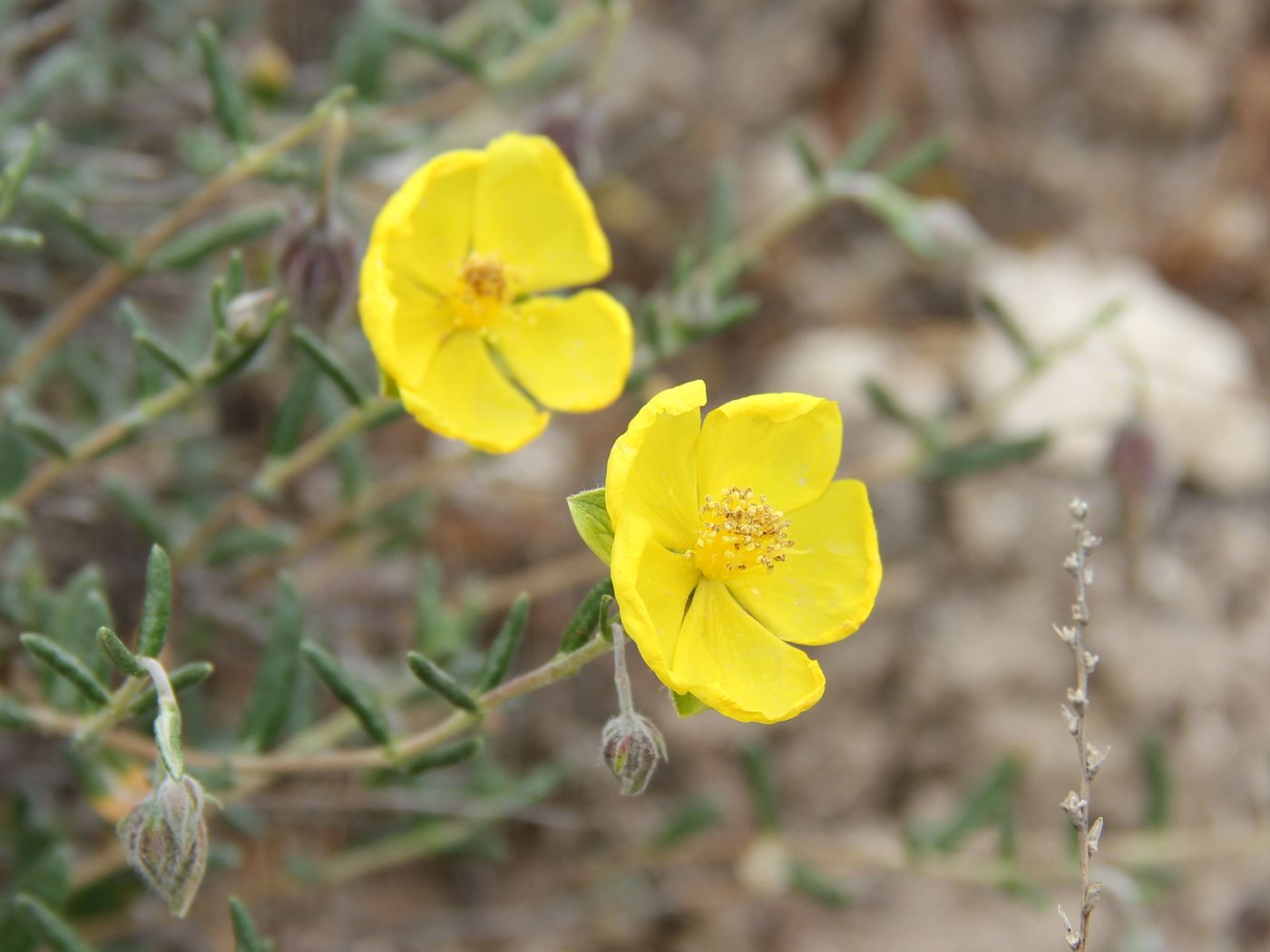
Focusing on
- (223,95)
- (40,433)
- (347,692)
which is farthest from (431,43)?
(347,692)

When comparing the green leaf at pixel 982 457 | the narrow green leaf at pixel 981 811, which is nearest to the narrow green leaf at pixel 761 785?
the narrow green leaf at pixel 981 811

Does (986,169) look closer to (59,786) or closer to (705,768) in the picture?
(705,768)

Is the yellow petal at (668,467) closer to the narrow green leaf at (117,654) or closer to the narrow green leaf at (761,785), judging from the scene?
the narrow green leaf at (117,654)

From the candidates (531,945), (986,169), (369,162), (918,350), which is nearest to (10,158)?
(369,162)

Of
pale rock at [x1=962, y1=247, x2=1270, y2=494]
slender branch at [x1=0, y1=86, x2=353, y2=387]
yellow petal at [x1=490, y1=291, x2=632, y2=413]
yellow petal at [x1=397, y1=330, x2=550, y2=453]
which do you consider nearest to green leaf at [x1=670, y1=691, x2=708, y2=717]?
yellow petal at [x1=397, y1=330, x2=550, y2=453]

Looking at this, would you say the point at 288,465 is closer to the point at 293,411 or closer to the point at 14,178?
the point at 293,411

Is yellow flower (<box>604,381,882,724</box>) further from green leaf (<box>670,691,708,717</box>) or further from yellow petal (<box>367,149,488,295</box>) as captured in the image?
yellow petal (<box>367,149,488,295</box>)
